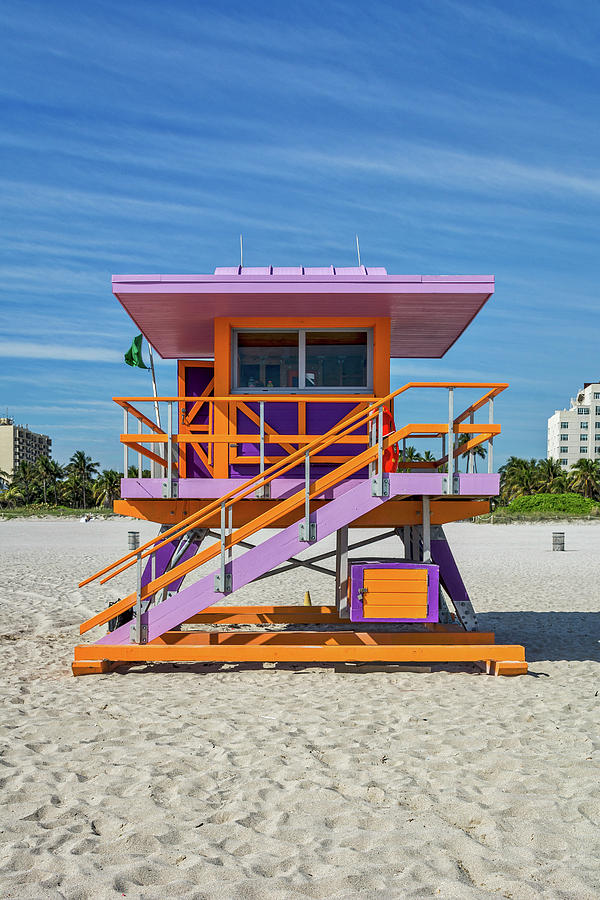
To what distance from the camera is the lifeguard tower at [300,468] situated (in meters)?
9.08

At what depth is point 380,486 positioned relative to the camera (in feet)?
29.4

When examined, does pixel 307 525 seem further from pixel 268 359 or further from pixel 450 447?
pixel 268 359

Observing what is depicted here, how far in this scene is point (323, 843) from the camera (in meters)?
4.73

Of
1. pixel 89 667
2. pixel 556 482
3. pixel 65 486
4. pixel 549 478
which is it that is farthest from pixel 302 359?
pixel 65 486

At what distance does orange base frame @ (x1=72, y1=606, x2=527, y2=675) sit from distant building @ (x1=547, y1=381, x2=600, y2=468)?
500ft

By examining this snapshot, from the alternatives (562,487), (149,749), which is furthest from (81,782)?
(562,487)

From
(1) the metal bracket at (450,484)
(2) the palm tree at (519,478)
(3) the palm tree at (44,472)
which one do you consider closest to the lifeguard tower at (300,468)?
(1) the metal bracket at (450,484)

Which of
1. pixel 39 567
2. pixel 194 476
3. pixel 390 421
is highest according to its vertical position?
pixel 390 421

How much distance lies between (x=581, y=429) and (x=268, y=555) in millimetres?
155598

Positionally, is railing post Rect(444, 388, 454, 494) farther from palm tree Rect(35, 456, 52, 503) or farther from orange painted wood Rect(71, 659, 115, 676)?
palm tree Rect(35, 456, 52, 503)

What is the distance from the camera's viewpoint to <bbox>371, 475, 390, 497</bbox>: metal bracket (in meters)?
8.96

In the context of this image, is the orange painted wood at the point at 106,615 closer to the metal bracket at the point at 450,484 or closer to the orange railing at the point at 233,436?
the orange railing at the point at 233,436

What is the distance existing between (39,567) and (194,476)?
15.0 metres

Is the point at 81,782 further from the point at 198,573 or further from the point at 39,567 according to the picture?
the point at 39,567
